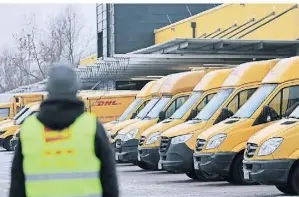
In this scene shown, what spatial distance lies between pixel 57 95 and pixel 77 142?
0.90ft

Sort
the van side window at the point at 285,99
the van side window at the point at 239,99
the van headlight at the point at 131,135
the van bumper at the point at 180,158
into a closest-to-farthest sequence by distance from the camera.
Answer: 1. the van side window at the point at 285,99
2. the van side window at the point at 239,99
3. the van bumper at the point at 180,158
4. the van headlight at the point at 131,135

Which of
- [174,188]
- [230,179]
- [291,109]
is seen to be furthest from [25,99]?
[291,109]

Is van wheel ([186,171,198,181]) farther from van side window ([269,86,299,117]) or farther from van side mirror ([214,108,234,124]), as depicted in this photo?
van side window ([269,86,299,117])

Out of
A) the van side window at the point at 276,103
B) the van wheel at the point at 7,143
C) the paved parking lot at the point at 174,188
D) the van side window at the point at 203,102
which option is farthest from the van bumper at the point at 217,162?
the van wheel at the point at 7,143

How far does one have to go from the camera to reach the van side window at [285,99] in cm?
1627

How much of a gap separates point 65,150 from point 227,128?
39.3 ft

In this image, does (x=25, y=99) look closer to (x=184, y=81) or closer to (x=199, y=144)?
(x=184, y=81)

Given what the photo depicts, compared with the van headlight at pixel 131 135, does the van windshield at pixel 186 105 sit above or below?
above

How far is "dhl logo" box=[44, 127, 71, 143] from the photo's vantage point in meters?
4.71

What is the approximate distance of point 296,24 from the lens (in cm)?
3444

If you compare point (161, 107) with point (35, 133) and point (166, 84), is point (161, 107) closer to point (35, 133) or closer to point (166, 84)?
point (166, 84)

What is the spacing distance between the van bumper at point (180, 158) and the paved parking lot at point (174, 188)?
33 cm

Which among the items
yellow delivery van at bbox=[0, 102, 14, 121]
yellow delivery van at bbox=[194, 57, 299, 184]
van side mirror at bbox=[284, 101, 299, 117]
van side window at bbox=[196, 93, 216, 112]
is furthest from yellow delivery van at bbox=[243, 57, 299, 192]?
yellow delivery van at bbox=[0, 102, 14, 121]

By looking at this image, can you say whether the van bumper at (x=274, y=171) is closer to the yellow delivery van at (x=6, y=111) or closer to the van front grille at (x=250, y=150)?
the van front grille at (x=250, y=150)
